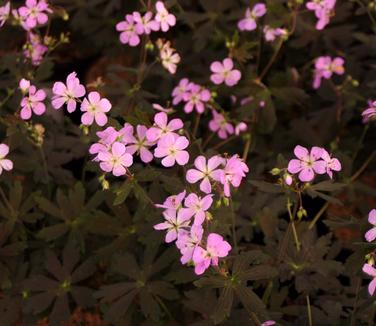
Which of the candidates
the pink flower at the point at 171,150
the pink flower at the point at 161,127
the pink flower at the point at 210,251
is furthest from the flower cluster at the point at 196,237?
the pink flower at the point at 161,127

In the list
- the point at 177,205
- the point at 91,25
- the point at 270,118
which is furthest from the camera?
the point at 91,25

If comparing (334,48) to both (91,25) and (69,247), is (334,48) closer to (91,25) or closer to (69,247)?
(91,25)

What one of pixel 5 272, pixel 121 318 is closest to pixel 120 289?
pixel 121 318

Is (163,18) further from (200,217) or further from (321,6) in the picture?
(200,217)

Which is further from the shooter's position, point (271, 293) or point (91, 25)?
point (91, 25)

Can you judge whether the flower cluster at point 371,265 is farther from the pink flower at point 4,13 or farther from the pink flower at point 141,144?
the pink flower at point 4,13

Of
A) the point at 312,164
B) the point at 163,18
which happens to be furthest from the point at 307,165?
the point at 163,18
